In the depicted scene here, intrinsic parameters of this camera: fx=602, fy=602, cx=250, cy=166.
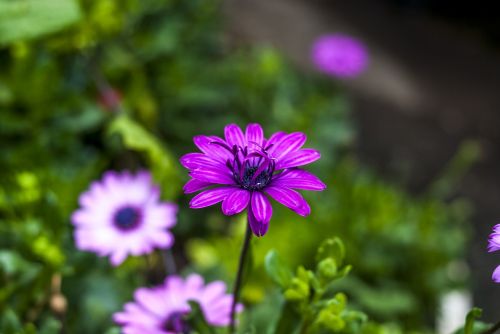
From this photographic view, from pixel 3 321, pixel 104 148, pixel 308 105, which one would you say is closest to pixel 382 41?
pixel 308 105

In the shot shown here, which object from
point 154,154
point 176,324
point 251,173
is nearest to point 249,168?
point 251,173

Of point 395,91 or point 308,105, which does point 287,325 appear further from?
point 395,91

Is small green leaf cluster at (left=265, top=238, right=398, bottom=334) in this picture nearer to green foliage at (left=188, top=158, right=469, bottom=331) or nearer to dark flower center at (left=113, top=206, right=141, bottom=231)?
dark flower center at (left=113, top=206, right=141, bottom=231)

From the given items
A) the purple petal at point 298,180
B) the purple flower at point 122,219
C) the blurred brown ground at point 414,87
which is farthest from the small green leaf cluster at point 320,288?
the blurred brown ground at point 414,87

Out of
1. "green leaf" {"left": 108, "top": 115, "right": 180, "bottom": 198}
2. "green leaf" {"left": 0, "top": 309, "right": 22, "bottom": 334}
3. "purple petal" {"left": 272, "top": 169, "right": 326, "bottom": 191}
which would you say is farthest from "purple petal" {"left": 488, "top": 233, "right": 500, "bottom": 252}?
"green leaf" {"left": 108, "top": 115, "right": 180, "bottom": 198}

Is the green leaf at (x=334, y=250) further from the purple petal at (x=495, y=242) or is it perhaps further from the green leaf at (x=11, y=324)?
the green leaf at (x=11, y=324)
